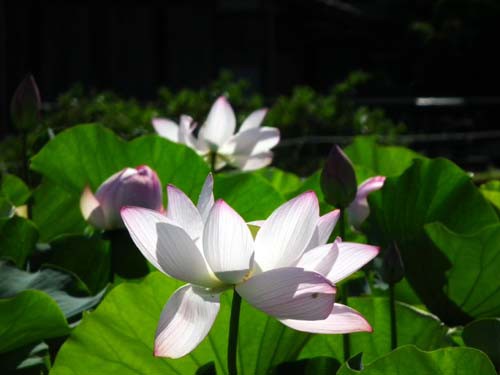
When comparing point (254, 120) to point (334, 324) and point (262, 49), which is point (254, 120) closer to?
point (334, 324)

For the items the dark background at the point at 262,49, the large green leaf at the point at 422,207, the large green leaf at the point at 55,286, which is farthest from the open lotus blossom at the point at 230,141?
the dark background at the point at 262,49

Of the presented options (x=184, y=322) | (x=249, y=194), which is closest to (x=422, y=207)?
(x=249, y=194)

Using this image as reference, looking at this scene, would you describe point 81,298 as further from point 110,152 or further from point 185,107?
point 185,107

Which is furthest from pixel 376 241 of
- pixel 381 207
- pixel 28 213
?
pixel 28 213

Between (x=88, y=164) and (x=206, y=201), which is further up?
(x=206, y=201)

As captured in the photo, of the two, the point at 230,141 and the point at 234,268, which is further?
the point at 230,141

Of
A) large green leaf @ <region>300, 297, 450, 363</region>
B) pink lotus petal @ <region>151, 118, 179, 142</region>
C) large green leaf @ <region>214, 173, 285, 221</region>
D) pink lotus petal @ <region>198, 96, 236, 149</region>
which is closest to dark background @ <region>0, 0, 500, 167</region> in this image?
pink lotus petal @ <region>151, 118, 179, 142</region>

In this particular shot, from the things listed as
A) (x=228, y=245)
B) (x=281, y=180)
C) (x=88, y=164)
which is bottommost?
(x=281, y=180)
